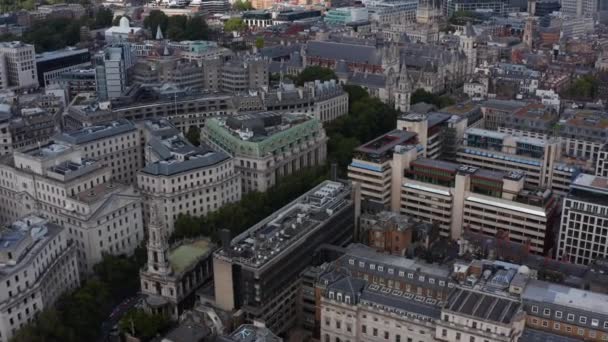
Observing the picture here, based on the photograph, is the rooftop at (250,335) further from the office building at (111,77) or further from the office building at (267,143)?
the office building at (111,77)

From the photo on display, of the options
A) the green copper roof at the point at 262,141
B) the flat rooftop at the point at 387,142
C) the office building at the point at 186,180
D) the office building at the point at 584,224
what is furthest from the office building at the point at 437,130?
the office building at the point at 186,180

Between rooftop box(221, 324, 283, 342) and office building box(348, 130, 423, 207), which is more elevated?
office building box(348, 130, 423, 207)

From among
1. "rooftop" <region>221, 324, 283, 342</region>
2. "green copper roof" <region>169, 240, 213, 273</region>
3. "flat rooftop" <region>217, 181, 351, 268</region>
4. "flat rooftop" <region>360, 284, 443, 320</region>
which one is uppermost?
"flat rooftop" <region>217, 181, 351, 268</region>

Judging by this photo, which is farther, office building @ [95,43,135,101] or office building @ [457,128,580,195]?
office building @ [95,43,135,101]

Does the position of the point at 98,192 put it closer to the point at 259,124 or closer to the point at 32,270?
the point at 32,270

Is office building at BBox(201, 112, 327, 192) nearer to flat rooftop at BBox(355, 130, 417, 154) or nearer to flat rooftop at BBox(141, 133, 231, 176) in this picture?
flat rooftop at BBox(141, 133, 231, 176)

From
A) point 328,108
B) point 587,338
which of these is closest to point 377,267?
point 587,338

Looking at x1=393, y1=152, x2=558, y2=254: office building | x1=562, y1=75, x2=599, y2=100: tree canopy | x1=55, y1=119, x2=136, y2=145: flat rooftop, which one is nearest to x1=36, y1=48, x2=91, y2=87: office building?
x1=55, y1=119, x2=136, y2=145: flat rooftop

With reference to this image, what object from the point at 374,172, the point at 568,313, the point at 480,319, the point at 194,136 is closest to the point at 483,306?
the point at 480,319

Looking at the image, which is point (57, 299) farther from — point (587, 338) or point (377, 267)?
point (587, 338)
